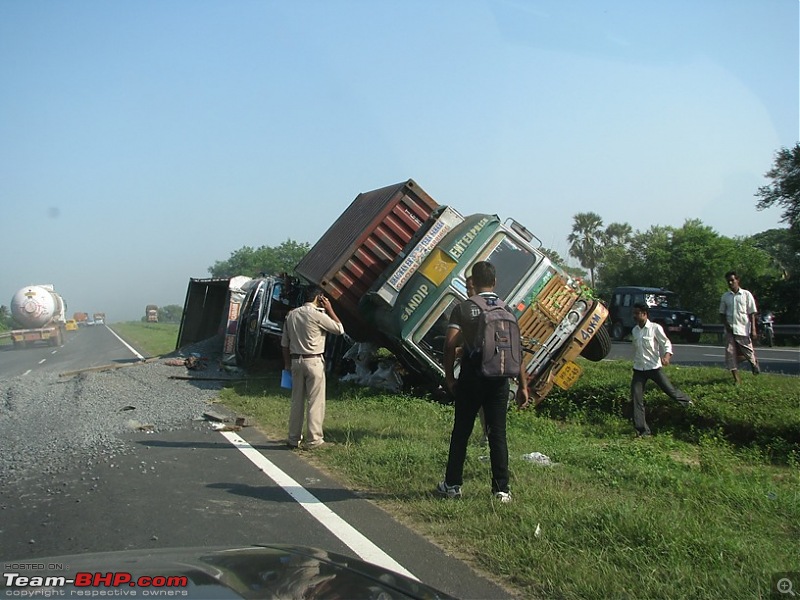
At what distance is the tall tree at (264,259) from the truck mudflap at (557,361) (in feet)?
137

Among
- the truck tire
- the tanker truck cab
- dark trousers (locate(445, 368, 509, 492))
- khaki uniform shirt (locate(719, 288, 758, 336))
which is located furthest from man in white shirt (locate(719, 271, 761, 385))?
dark trousers (locate(445, 368, 509, 492))

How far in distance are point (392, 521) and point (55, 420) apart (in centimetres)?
661

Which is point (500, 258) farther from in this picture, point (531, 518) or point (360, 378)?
point (531, 518)

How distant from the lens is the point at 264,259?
63094mm

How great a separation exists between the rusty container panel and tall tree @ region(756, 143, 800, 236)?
21.2 metres

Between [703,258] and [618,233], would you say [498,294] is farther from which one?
[618,233]

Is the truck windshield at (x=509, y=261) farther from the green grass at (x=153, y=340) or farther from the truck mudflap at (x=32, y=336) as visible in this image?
the truck mudflap at (x=32, y=336)

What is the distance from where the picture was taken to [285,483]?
21.1 feet

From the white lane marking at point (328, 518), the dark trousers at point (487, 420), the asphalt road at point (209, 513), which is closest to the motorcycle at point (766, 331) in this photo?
the asphalt road at point (209, 513)

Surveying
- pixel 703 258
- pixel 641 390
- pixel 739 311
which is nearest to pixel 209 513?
pixel 641 390

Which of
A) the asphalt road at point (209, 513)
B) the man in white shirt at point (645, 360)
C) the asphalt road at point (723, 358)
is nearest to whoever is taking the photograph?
the asphalt road at point (209, 513)

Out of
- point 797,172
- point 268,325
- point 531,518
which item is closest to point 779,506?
point 531,518

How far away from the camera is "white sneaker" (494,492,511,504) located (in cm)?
537

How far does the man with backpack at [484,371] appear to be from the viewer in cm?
540
